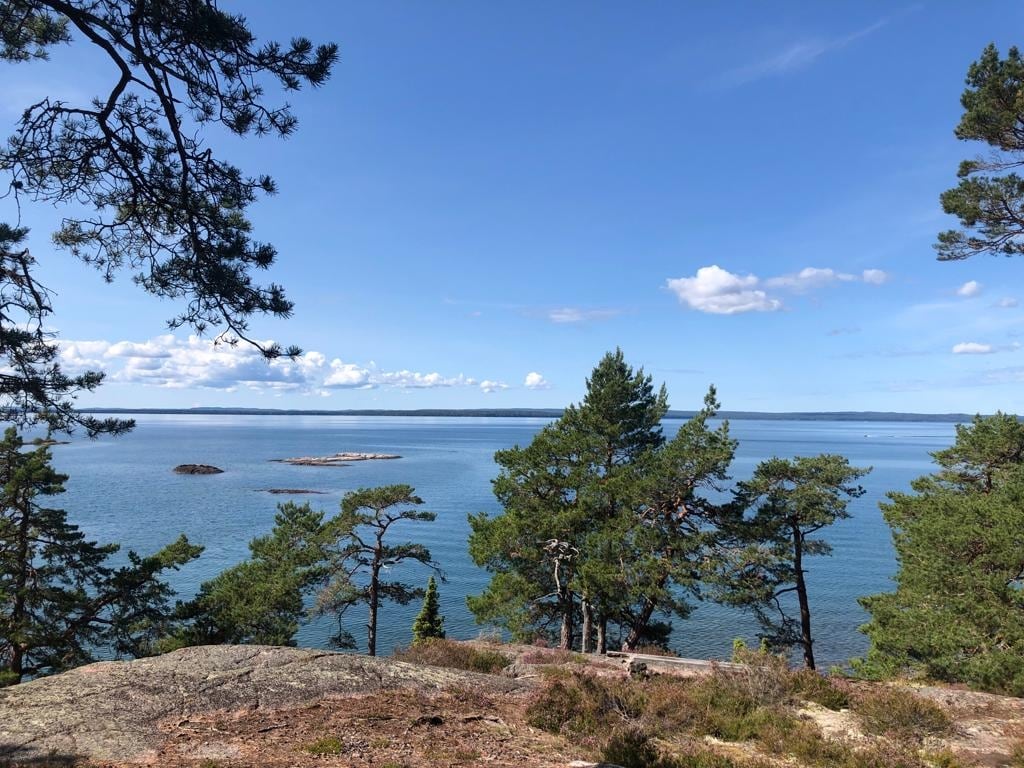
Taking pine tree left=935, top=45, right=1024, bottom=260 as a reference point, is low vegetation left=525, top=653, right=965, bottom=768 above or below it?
below

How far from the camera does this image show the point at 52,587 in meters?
19.4

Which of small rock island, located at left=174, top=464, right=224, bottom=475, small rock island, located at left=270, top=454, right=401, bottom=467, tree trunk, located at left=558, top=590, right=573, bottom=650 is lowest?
small rock island, located at left=270, top=454, right=401, bottom=467

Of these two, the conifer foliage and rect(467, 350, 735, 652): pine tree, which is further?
rect(467, 350, 735, 652): pine tree

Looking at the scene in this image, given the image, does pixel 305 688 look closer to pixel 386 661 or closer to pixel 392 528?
pixel 386 661

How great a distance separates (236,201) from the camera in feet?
21.1

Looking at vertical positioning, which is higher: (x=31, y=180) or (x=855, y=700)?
(x=31, y=180)

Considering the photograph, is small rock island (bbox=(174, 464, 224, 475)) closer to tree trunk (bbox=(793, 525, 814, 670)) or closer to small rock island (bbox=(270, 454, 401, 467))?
small rock island (bbox=(270, 454, 401, 467))

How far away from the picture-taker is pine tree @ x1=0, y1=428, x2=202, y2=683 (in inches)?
707

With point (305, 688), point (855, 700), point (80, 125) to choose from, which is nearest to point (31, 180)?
point (80, 125)

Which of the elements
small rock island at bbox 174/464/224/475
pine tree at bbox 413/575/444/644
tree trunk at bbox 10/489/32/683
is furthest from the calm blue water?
tree trunk at bbox 10/489/32/683

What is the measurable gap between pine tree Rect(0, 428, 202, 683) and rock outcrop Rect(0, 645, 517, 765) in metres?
11.6

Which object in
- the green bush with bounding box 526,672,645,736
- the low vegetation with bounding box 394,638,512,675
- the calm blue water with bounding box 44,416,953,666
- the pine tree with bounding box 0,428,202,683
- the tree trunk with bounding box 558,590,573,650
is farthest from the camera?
the calm blue water with bounding box 44,416,953,666

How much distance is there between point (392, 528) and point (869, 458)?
5336 inches

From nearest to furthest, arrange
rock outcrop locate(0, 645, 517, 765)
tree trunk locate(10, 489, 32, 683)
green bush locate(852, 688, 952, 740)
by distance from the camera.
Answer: rock outcrop locate(0, 645, 517, 765), green bush locate(852, 688, 952, 740), tree trunk locate(10, 489, 32, 683)
